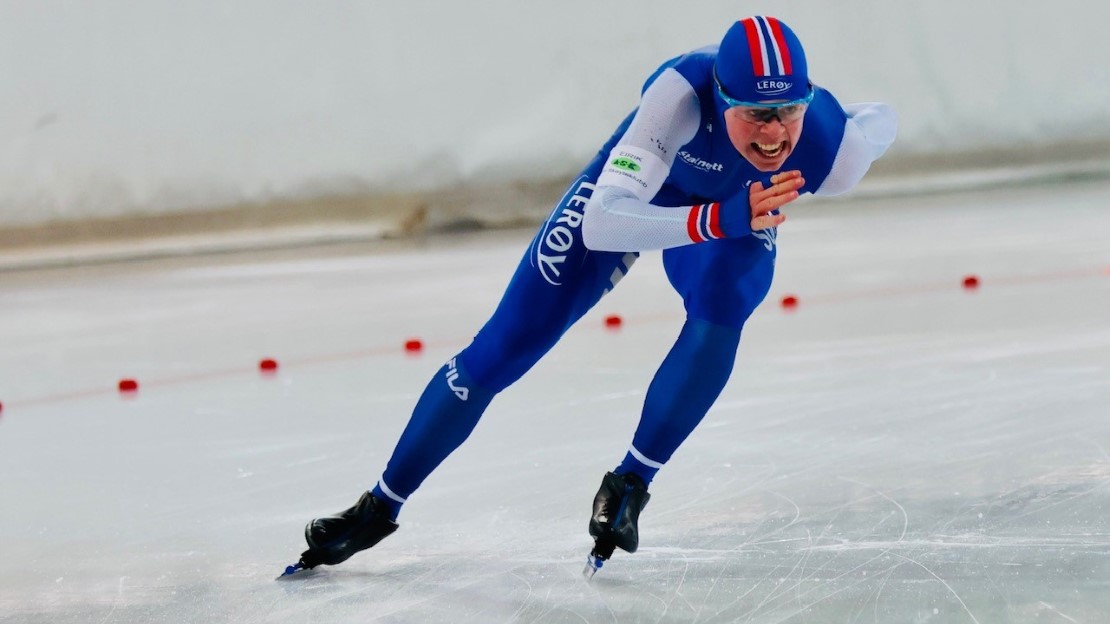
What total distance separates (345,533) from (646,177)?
2.95 feet

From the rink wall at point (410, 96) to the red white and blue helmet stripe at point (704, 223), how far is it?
7.40m

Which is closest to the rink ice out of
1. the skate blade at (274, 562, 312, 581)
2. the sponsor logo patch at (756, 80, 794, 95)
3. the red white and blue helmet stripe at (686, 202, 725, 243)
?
the skate blade at (274, 562, 312, 581)

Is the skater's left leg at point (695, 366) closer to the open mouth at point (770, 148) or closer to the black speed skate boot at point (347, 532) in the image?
the open mouth at point (770, 148)

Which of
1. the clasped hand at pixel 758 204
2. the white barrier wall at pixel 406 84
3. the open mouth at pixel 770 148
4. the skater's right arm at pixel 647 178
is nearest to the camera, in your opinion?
the clasped hand at pixel 758 204

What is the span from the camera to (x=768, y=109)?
2.65 meters

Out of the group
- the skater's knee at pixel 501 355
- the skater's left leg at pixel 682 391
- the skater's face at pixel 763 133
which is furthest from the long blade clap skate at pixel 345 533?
the skater's face at pixel 763 133

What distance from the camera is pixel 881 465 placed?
339cm

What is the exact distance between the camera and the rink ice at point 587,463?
260 centimetres

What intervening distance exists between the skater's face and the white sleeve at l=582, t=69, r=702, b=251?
10 centimetres

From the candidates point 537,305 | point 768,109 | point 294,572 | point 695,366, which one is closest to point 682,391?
point 695,366

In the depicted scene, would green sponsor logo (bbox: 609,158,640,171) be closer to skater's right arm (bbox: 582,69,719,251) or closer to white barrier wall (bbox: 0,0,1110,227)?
skater's right arm (bbox: 582,69,719,251)

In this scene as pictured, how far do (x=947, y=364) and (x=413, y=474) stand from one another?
2236mm

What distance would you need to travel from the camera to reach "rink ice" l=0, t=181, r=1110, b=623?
2.60m

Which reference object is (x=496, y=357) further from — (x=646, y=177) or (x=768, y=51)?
(x=768, y=51)
